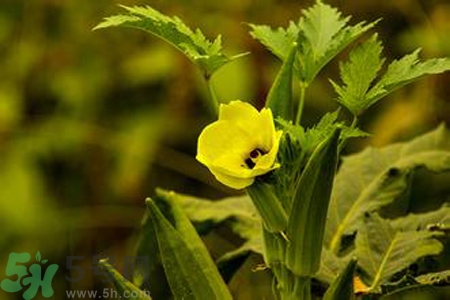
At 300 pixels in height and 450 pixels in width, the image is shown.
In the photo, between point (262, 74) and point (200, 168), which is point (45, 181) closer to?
point (200, 168)

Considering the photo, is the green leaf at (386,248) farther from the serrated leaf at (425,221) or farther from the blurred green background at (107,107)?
the blurred green background at (107,107)

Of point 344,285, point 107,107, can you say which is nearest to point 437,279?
point 344,285

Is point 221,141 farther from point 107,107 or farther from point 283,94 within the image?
point 107,107

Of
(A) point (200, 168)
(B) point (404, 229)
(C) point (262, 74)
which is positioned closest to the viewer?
(B) point (404, 229)

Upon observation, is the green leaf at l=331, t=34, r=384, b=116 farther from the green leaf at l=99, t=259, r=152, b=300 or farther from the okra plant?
the green leaf at l=99, t=259, r=152, b=300

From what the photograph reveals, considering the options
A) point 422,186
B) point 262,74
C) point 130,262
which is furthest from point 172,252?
point 262,74

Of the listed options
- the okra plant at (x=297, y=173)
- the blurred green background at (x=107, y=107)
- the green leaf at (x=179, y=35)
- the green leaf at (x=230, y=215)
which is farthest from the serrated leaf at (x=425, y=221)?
the blurred green background at (x=107, y=107)
